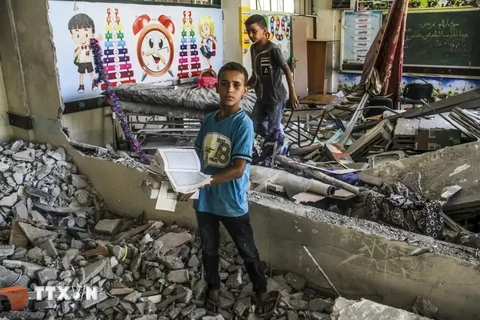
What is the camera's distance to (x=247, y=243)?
2.59 m

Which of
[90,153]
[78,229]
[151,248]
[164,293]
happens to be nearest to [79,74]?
[90,153]

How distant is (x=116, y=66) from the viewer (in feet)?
18.8

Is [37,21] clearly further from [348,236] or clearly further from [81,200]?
[348,236]

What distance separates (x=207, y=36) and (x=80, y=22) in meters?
2.48

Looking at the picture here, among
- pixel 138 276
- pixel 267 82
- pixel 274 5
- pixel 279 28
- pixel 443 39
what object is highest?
pixel 274 5

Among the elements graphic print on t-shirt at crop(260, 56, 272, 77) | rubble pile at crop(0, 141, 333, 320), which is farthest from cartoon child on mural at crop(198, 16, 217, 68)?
rubble pile at crop(0, 141, 333, 320)

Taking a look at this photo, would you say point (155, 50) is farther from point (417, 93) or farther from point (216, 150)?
point (417, 93)

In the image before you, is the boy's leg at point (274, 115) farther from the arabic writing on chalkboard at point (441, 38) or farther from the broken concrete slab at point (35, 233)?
the arabic writing on chalkboard at point (441, 38)

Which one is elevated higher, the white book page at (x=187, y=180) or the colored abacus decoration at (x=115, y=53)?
the colored abacus decoration at (x=115, y=53)

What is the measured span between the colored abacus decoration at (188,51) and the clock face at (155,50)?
25cm

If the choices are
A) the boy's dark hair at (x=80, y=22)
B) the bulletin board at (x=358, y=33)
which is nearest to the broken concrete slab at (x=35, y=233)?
the boy's dark hair at (x=80, y=22)

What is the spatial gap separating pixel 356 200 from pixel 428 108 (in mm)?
2765

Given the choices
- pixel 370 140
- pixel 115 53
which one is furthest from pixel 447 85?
pixel 115 53

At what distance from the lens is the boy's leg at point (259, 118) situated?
4996mm
